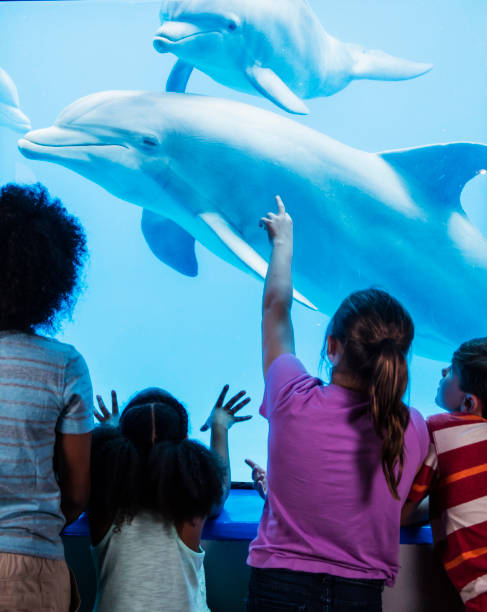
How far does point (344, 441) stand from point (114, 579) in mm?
922

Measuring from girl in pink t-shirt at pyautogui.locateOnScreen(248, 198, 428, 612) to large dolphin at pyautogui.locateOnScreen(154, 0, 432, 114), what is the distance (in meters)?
2.62

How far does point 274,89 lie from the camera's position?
4.08 metres

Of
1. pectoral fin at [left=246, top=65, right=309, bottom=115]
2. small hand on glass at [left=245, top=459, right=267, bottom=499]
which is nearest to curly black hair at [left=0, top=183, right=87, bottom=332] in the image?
small hand on glass at [left=245, top=459, right=267, bottom=499]

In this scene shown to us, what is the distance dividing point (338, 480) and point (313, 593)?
0.34 m

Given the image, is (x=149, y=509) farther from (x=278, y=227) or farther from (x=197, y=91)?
(x=197, y=91)

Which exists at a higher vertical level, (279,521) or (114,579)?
(279,521)

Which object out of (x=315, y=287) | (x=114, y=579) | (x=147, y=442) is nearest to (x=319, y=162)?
(x=315, y=287)

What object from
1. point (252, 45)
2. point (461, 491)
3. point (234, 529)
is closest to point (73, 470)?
point (234, 529)

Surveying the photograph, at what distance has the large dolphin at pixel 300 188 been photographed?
404 centimetres

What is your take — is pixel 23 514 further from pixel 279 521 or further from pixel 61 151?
pixel 61 151

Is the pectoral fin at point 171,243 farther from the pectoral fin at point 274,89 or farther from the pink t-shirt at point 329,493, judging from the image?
the pink t-shirt at point 329,493

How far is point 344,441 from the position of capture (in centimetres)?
173

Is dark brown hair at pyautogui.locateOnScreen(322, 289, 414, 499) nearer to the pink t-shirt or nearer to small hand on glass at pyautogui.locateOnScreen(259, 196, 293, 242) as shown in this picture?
the pink t-shirt

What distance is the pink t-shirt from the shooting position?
1.72 metres
